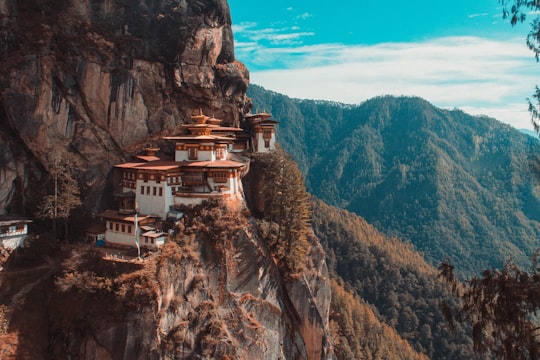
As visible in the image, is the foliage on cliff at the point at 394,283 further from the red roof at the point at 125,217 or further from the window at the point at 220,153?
the red roof at the point at 125,217

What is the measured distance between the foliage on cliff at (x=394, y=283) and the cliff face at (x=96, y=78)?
79.8m

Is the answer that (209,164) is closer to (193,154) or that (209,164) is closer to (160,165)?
(193,154)

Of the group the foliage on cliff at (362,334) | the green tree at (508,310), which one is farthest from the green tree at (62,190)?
the foliage on cliff at (362,334)

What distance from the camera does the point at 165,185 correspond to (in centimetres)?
3866

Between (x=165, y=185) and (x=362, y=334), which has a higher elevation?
(x=165, y=185)

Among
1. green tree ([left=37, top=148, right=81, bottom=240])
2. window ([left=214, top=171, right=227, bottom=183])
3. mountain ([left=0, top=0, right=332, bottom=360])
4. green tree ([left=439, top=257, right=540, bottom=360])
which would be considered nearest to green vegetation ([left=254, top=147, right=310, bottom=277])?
mountain ([left=0, top=0, right=332, bottom=360])

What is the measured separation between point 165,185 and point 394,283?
98.4 m

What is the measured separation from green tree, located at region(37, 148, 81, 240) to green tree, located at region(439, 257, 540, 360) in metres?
35.5

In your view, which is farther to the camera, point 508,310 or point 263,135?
point 263,135

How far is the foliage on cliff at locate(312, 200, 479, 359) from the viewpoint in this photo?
4060 inches

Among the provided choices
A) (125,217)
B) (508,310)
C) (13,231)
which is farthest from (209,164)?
(508,310)

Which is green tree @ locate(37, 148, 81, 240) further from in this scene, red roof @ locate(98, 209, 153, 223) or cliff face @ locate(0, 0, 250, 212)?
red roof @ locate(98, 209, 153, 223)

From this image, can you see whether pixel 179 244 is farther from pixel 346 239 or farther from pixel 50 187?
pixel 346 239

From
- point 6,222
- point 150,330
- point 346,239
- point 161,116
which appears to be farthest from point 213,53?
point 346,239
